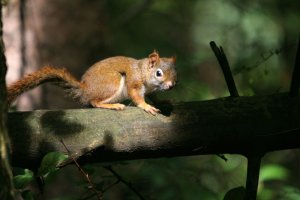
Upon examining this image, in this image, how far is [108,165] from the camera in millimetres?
2016

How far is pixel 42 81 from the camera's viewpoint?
8.55 ft

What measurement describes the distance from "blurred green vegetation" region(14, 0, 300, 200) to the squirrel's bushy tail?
1.53 ft

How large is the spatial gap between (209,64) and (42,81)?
6.99 metres

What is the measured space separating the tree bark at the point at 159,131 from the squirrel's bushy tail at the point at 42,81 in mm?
583

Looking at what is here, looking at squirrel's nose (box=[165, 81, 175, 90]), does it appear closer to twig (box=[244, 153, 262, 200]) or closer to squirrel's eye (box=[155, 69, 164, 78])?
squirrel's eye (box=[155, 69, 164, 78])

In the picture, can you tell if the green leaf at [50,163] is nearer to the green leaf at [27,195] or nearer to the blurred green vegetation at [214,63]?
the green leaf at [27,195]

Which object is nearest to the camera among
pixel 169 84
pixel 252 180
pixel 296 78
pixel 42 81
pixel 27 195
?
pixel 27 195

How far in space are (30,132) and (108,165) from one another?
40 centimetres

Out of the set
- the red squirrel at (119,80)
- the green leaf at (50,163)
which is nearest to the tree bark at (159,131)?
the green leaf at (50,163)

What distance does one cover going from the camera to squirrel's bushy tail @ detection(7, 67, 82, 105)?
2.40 metres

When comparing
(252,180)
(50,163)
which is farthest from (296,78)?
(50,163)

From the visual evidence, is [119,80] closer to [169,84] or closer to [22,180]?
[169,84]

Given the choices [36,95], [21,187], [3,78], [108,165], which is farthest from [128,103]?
[3,78]

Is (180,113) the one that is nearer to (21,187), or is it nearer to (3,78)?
(21,187)
